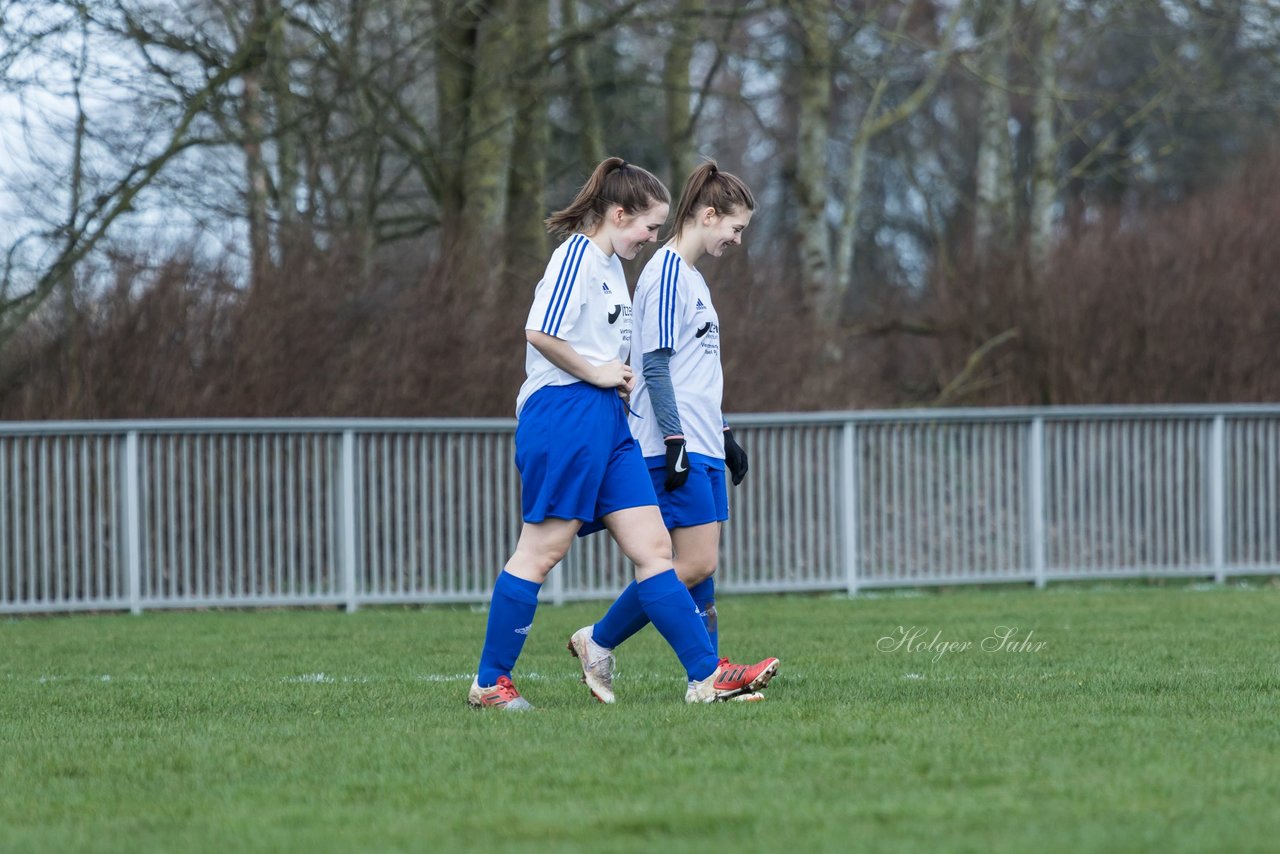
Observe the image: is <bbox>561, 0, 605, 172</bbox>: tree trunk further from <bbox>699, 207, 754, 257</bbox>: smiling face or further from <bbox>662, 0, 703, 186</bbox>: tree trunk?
<bbox>699, 207, 754, 257</bbox>: smiling face

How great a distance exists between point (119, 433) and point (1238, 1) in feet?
50.3

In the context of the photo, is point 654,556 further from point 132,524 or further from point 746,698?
point 132,524

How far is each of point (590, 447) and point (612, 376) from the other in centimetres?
25

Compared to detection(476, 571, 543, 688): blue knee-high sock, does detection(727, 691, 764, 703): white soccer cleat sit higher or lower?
lower

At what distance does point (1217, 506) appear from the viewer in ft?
46.8

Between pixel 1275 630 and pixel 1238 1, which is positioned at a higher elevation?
pixel 1238 1

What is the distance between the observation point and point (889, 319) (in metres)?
21.3

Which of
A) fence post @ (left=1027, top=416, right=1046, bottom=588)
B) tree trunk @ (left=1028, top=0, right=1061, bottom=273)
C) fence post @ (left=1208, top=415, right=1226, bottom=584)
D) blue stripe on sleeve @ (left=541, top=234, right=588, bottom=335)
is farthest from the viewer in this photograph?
tree trunk @ (left=1028, top=0, right=1061, bottom=273)

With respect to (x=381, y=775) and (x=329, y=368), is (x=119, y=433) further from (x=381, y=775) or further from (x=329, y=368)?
(x=381, y=775)

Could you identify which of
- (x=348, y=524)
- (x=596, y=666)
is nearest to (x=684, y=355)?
(x=596, y=666)

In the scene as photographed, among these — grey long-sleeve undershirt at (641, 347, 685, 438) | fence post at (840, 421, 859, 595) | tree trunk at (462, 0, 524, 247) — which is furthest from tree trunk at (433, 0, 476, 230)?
grey long-sleeve undershirt at (641, 347, 685, 438)

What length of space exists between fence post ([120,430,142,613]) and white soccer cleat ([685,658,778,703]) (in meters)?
7.14

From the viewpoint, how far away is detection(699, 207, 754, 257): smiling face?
6586 millimetres

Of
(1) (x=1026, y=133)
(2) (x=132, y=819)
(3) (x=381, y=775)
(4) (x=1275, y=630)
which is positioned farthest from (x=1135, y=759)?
(1) (x=1026, y=133)
